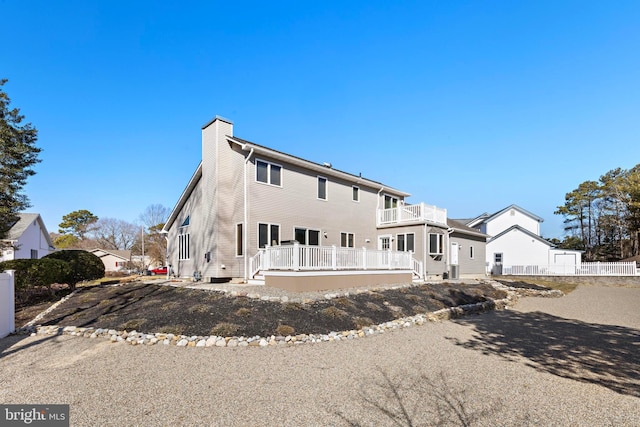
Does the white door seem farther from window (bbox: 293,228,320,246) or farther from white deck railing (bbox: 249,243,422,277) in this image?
window (bbox: 293,228,320,246)

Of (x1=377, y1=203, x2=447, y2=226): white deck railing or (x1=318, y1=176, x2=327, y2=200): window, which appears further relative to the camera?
(x1=377, y1=203, x2=447, y2=226): white deck railing

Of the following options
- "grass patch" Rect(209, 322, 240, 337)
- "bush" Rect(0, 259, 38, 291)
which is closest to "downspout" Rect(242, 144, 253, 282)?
"grass patch" Rect(209, 322, 240, 337)

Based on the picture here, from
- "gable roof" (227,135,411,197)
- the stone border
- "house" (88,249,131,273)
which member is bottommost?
"house" (88,249,131,273)

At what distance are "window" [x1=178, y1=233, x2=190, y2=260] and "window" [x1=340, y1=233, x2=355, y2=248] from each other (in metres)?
8.36

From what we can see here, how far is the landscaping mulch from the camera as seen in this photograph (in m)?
7.75

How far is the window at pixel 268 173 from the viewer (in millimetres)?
15000

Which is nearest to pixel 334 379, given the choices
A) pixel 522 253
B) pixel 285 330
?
pixel 285 330

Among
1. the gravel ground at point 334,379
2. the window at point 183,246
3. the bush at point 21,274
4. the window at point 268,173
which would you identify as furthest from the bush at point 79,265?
the window at point 268,173

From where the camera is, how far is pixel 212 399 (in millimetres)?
4383

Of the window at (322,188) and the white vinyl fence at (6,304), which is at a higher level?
the window at (322,188)

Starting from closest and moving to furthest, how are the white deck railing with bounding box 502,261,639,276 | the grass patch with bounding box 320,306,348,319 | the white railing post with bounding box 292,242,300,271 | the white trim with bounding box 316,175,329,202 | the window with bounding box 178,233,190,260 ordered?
the grass patch with bounding box 320,306,348,319
the white railing post with bounding box 292,242,300,271
the white trim with bounding box 316,175,329,202
the window with bounding box 178,233,190,260
the white deck railing with bounding box 502,261,639,276

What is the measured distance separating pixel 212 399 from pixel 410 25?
50.9 ft

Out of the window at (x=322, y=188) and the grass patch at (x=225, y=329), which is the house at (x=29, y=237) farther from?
the grass patch at (x=225, y=329)

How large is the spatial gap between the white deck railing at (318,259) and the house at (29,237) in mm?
23569
